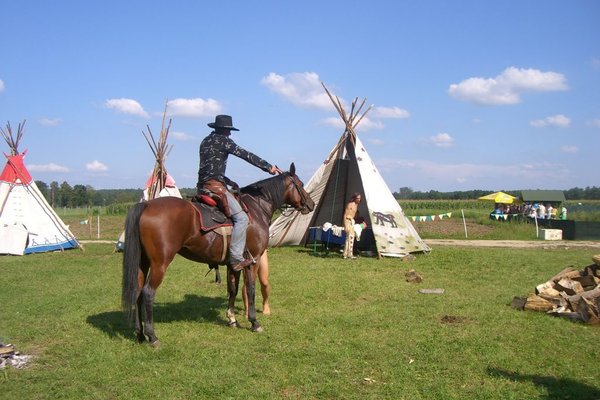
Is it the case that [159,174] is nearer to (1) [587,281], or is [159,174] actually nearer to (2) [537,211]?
(1) [587,281]

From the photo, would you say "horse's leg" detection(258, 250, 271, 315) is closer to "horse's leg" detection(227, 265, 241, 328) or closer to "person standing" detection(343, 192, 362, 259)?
"horse's leg" detection(227, 265, 241, 328)

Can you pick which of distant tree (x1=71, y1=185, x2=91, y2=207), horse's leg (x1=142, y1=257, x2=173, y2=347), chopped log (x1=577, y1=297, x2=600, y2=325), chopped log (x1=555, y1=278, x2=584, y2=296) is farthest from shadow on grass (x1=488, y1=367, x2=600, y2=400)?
distant tree (x1=71, y1=185, x2=91, y2=207)

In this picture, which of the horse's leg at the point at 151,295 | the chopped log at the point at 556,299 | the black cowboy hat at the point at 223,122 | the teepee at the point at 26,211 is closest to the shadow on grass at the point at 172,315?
the horse's leg at the point at 151,295

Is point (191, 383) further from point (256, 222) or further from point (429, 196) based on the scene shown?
point (429, 196)

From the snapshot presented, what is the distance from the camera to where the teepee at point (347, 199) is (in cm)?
1311

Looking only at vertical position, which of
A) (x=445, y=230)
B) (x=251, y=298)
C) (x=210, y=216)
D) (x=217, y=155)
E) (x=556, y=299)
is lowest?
(x=556, y=299)

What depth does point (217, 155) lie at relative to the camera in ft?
20.7

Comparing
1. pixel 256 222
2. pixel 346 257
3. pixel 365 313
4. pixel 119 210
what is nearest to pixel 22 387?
pixel 256 222

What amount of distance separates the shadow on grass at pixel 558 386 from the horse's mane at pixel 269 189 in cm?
355

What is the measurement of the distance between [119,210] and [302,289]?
1383 inches

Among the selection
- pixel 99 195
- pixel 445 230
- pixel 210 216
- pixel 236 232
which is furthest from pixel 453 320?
pixel 99 195

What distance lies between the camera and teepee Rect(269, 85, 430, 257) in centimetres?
1311

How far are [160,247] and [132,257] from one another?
0.34 meters

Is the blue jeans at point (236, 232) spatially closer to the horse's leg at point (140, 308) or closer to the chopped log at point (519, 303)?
the horse's leg at point (140, 308)
